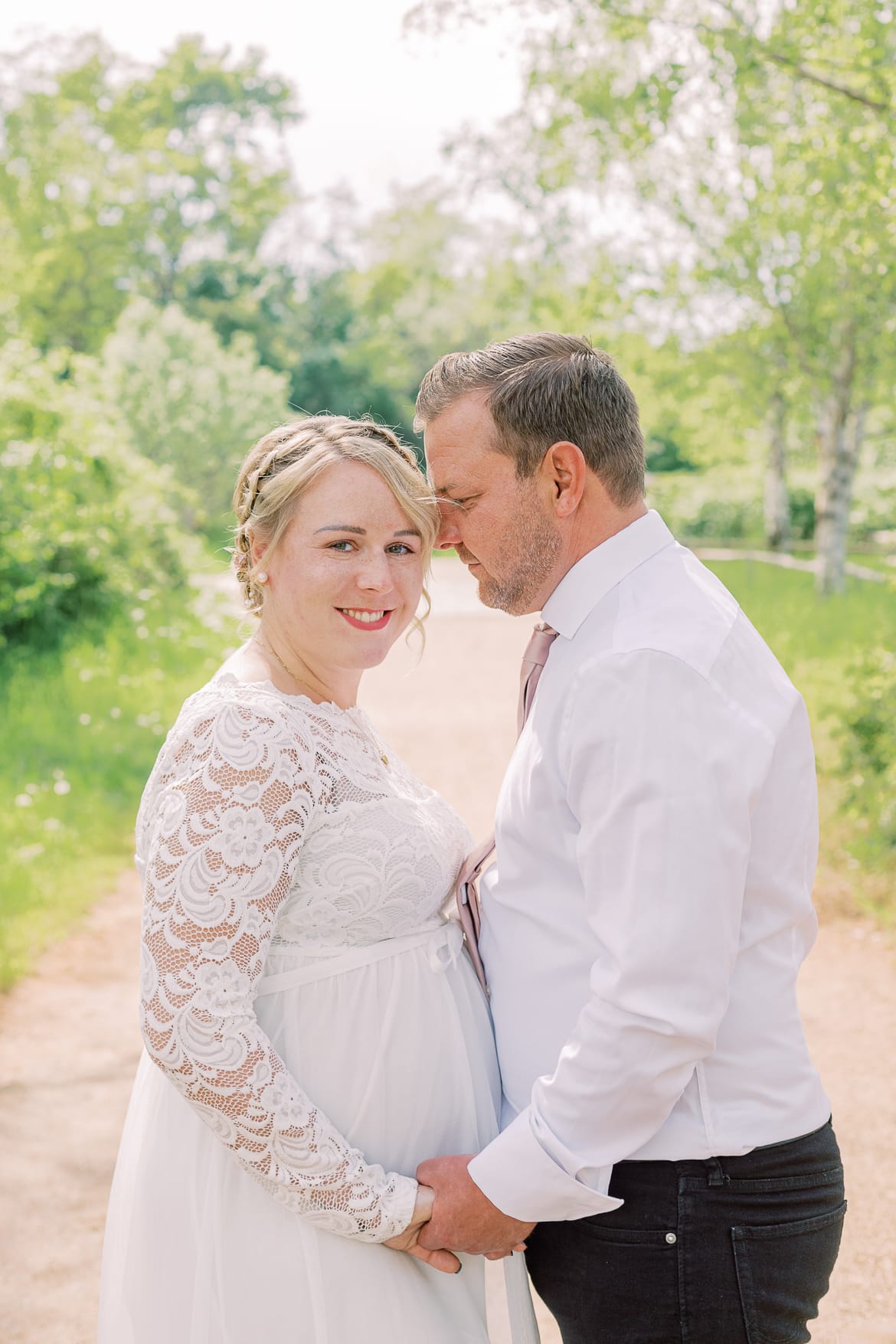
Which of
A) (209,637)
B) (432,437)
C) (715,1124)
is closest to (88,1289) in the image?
(715,1124)

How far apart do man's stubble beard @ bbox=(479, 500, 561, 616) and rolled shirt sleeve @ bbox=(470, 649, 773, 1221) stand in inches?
14.4

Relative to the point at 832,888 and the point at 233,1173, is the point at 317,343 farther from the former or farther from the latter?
the point at 233,1173

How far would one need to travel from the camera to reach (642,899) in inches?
72.5

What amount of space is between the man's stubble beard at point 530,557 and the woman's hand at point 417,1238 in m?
1.07

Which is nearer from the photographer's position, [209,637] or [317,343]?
[209,637]

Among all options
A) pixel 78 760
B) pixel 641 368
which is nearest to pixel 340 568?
pixel 78 760

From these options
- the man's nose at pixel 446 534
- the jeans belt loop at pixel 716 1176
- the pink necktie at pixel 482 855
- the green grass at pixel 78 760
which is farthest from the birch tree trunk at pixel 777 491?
the jeans belt loop at pixel 716 1176

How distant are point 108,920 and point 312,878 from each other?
4.95 m

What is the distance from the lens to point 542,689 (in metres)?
2.17

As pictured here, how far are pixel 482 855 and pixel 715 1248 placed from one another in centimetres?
82

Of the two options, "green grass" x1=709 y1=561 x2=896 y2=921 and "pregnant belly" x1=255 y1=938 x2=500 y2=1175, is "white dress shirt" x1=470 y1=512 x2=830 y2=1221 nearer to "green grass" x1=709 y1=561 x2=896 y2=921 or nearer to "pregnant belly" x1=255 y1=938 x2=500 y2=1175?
"pregnant belly" x1=255 y1=938 x2=500 y2=1175

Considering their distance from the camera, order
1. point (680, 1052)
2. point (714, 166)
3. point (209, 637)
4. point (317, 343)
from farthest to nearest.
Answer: point (317, 343)
point (714, 166)
point (209, 637)
point (680, 1052)

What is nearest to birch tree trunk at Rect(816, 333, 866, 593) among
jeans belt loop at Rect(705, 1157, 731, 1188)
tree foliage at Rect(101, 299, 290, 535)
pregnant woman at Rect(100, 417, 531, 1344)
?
tree foliage at Rect(101, 299, 290, 535)

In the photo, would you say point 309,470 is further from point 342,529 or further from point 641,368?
point 641,368
